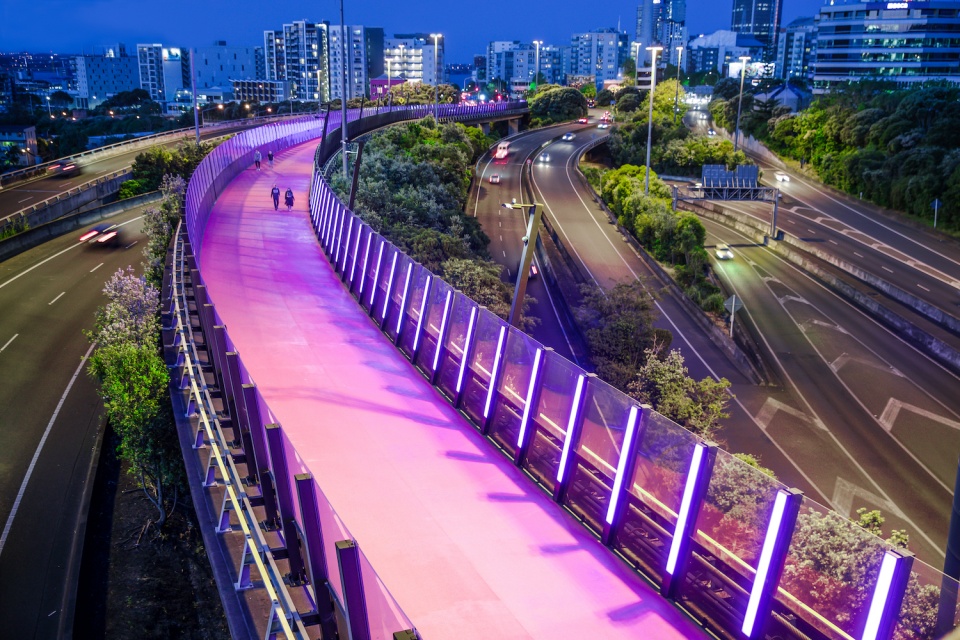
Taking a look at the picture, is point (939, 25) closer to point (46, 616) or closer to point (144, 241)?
point (144, 241)

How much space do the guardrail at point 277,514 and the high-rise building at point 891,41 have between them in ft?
389

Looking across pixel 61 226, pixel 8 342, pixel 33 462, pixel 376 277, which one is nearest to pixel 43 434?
pixel 33 462

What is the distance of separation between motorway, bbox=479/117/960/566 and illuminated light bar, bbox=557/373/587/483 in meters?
14.0

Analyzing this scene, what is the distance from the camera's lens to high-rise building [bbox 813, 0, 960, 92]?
114 metres

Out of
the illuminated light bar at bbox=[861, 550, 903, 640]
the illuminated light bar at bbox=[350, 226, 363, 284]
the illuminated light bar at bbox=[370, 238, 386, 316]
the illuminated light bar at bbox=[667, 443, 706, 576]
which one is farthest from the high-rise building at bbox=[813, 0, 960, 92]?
the illuminated light bar at bbox=[861, 550, 903, 640]

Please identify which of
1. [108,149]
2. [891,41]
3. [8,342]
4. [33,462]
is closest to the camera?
[33,462]

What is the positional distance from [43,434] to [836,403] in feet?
78.5

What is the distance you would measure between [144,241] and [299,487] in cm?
3364

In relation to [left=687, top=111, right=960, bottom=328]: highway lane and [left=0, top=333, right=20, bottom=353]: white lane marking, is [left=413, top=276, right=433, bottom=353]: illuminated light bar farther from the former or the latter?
[left=687, top=111, right=960, bottom=328]: highway lane

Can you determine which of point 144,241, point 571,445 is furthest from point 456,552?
point 144,241

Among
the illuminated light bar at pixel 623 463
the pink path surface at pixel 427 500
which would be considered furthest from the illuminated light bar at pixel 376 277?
the illuminated light bar at pixel 623 463

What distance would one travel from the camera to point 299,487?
629 centimetres

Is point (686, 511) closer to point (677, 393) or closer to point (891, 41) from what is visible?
point (677, 393)

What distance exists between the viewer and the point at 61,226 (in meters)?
37.8
